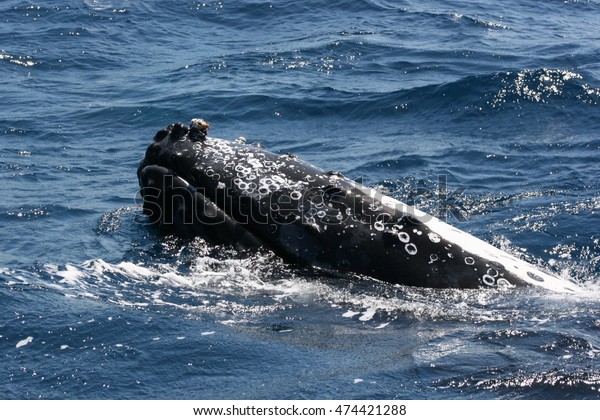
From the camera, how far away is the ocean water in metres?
10.1

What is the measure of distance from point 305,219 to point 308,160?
25.0 ft

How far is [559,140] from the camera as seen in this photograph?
2069 centimetres

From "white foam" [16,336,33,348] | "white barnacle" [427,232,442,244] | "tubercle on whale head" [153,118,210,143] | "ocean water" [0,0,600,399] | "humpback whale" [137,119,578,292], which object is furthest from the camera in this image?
"tubercle on whale head" [153,118,210,143]

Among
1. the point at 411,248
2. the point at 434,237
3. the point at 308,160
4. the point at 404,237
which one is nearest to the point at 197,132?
the point at 404,237

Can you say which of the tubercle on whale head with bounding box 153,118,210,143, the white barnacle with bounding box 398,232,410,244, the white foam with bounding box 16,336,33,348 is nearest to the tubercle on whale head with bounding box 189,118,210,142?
the tubercle on whale head with bounding box 153,118,210,143

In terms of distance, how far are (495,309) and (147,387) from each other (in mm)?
4119

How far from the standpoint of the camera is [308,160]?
19938 mm

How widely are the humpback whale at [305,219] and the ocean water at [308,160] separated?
29 cm

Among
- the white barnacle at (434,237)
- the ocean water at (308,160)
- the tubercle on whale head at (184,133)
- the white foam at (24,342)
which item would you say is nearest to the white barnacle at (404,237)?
the white barnacle at (434,237)

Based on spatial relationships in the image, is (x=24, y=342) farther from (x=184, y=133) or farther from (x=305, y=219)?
(x=184, y=133)

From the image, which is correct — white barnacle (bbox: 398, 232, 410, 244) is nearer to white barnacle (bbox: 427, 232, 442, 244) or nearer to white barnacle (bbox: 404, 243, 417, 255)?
white barnacle (bbox: 404, 243, 417, 255)

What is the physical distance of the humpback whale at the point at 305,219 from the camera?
12016mm

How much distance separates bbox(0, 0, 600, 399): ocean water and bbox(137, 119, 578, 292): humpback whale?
29cm

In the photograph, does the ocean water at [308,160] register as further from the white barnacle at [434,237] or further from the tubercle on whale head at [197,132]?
the tubercle on whale head at [197,132]
